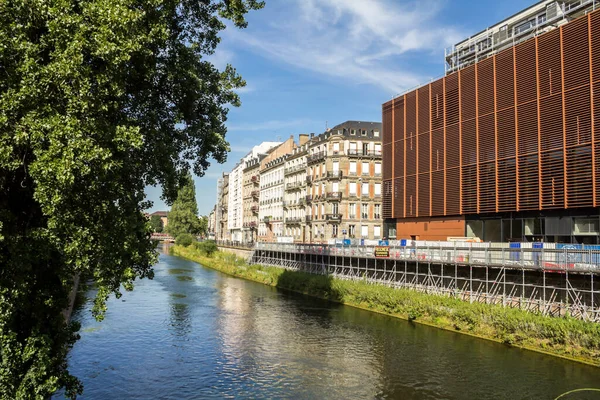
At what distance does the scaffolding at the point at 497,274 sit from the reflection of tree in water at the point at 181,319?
16.4m

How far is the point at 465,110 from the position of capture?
46281 millimetres

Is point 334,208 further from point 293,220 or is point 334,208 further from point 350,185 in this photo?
point 293,220

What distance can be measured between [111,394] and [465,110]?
Result: 37394mm

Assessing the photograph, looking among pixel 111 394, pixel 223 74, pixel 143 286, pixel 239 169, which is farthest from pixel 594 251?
pixel 239 169

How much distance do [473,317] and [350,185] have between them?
145 ft

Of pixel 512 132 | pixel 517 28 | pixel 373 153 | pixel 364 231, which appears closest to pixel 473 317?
pixel 512 132

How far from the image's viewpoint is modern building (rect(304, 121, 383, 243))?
73.9 metres

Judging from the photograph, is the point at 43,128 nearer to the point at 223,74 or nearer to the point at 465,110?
the point at 223,74

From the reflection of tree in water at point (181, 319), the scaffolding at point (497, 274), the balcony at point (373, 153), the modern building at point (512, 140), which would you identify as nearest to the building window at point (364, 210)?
the balcony at point (373, 153)

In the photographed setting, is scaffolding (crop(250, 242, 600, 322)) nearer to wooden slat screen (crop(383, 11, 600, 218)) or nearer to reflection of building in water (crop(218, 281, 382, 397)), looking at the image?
reflection of building in water (crop(218, 281, 382, 397))

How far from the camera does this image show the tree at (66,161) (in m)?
11.2

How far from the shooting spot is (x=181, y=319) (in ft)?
121

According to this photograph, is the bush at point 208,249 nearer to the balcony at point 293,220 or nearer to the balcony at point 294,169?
the balcony at point 293,220

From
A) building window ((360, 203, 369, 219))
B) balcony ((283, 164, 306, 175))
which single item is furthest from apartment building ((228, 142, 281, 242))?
building window ((360, 203, 369, 219))
